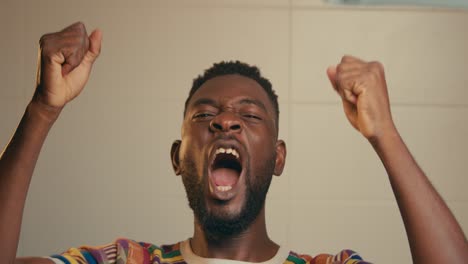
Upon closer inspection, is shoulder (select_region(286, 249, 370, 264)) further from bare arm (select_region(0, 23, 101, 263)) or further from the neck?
bare arm (select_region(0, 23, 101, 263))

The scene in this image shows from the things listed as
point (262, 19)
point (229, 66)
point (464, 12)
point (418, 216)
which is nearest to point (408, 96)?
point (464, 12)

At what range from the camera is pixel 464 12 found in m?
2.58

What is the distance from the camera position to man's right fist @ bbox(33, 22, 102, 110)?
1249 mm

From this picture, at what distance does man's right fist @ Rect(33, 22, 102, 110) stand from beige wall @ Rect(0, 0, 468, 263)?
1199 millimetres

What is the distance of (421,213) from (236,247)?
50 cm

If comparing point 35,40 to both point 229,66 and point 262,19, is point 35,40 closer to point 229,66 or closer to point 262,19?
point 262,19

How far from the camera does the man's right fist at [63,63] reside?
4.10ft

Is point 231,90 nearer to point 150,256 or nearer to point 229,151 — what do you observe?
point 229,151

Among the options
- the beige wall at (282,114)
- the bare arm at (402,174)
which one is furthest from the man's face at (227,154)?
the beige wall at (282,114)

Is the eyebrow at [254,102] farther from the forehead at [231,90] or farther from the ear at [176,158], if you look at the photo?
the ear at [176,158]

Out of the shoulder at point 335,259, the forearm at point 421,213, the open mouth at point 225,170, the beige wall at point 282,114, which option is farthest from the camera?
the beige wall at point 282,114

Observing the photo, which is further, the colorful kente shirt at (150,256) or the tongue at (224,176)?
the tongue at (224,176)

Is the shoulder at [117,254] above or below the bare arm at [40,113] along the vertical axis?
below

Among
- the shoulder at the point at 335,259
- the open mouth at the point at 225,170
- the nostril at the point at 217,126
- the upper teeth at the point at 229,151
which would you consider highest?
the nostril at the point at 217,126
